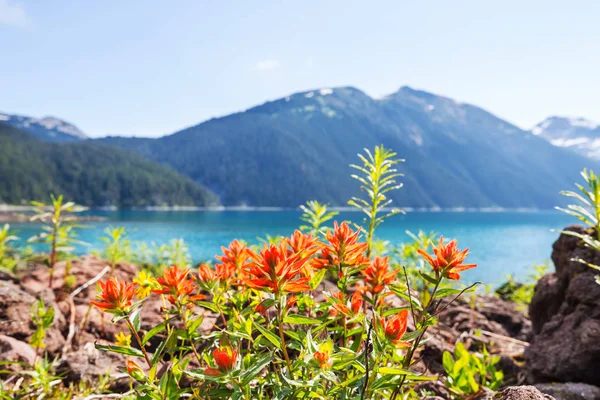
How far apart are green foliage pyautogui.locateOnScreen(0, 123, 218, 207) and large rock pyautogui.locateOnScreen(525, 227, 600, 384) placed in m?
181

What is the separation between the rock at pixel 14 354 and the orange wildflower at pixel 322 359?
9.22ft

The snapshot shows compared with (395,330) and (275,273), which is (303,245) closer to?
(275,273)

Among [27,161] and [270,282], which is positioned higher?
[27,161]

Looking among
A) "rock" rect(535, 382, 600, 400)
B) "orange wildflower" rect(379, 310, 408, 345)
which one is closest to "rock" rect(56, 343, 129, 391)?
"orange wildflower" rect(379, 310, 408, 345)

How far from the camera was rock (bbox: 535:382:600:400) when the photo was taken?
2586mm

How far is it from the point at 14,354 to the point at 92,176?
7895 inches

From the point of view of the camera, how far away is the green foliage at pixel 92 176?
165 m

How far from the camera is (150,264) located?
24.7ft

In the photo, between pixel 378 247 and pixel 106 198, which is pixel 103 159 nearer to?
pixel 106 198

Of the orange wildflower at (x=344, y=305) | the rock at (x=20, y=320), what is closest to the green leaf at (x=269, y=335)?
the orange wildflower at (x=344, y=305)

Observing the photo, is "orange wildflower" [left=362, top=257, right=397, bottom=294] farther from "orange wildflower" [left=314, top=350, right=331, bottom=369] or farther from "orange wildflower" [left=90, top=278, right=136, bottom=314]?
"orange wildflower" [left=90, top=278, right=136, bottom=314]

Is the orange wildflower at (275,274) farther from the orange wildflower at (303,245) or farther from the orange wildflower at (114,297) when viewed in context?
the orange wildflower at (114,297)

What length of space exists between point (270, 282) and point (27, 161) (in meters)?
208

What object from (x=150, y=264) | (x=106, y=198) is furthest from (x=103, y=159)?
(x=150, y=264)
